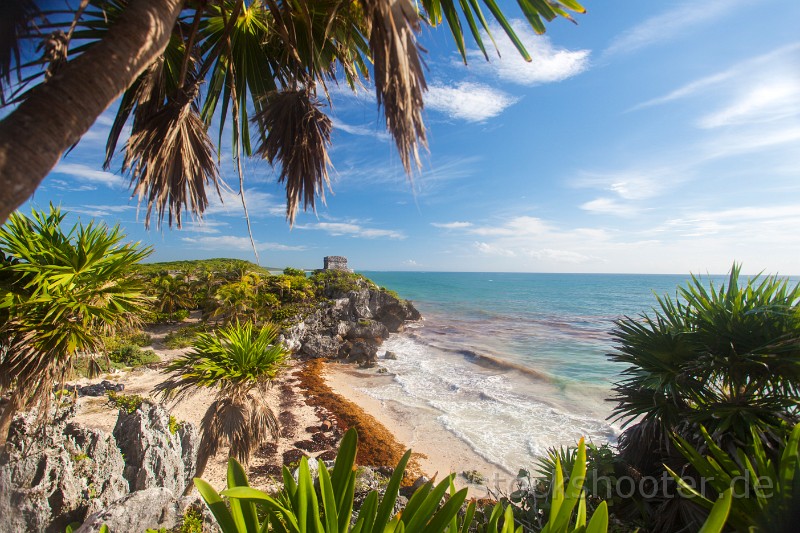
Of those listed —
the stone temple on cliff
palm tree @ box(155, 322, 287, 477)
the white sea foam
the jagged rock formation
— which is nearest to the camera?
the jagged rock formation

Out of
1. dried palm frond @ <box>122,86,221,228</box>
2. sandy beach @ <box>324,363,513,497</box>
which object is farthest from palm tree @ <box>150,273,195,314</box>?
dried palm frond @ <box>122,86,221,228</box>

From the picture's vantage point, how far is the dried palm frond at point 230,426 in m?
4.90

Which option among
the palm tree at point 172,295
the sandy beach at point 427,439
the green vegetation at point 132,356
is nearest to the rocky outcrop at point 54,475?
the sandy beach at point 427,439

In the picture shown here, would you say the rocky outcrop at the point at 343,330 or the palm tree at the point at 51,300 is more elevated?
the palm tree at the point at 51,300

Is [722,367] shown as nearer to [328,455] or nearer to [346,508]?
[346,508]

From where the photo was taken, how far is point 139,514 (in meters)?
3.08

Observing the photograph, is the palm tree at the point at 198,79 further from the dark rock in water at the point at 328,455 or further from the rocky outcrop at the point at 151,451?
the dark rock in water at the point at 328,455

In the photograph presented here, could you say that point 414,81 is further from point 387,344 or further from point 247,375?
point 387,344

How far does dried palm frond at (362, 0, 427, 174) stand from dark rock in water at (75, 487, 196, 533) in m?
3.96

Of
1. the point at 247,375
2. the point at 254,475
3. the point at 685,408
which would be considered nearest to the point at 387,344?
the point at 254,475

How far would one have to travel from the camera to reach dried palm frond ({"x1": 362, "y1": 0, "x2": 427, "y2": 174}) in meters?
1.61

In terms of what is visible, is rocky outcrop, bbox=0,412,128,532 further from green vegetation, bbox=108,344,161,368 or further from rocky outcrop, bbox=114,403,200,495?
green vegetation, bbox=108,344,161,368

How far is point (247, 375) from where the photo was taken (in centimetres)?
501

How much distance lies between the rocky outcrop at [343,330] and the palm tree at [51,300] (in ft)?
39.0
